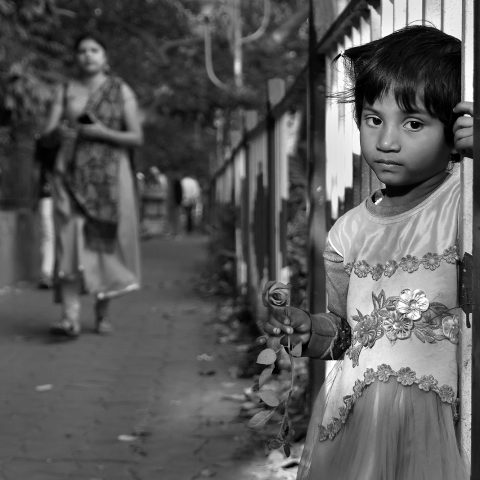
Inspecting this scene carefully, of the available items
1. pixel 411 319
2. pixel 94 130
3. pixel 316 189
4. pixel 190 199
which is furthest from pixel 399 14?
pixel 190 199

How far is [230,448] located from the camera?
4.30 metres

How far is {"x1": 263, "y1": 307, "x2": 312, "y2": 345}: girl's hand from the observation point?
7.20 ft

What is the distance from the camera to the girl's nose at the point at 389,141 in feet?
6.83

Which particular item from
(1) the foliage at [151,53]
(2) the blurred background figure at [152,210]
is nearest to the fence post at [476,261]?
(1) the foliage at [151,53]

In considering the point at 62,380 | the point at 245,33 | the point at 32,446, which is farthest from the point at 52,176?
the point at 245,33

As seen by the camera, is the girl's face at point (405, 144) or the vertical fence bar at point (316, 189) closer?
the girl's face at point (405, 144)

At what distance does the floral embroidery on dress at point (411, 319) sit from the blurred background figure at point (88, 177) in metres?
5.46

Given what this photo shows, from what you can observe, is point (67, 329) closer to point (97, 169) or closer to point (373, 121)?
point (97, 169)

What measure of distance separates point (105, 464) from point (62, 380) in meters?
1.86

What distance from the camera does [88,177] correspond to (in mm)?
7492

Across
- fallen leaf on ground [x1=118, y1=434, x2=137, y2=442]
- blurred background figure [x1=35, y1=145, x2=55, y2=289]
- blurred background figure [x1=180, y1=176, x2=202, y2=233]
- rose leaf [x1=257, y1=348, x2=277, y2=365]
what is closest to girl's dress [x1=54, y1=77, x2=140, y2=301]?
fallen leaf on ground [x1=118, y1=434, x2=137, y2=442]

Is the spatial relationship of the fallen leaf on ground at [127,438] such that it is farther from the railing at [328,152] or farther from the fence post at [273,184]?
the fence post at [273,184]

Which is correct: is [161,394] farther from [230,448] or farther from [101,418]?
[230,448]

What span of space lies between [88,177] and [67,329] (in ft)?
3.81
